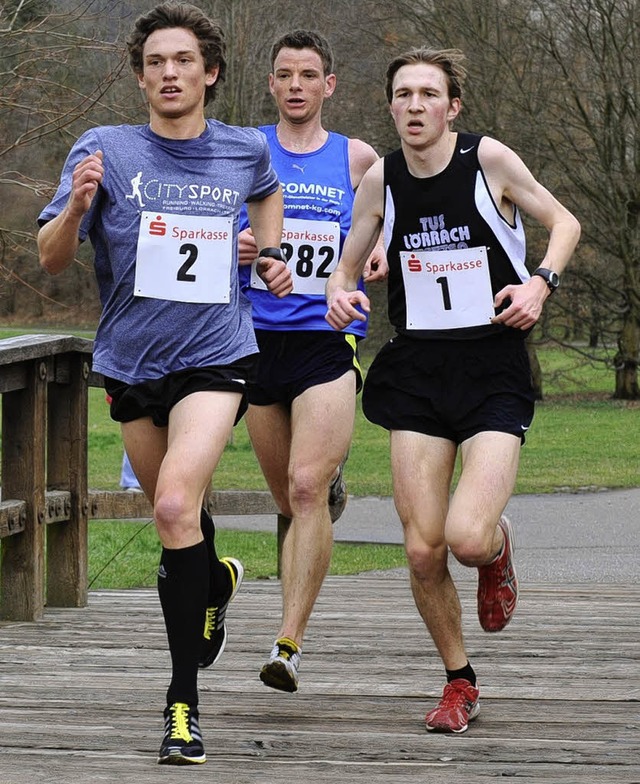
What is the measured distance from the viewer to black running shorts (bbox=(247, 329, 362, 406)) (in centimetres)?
570

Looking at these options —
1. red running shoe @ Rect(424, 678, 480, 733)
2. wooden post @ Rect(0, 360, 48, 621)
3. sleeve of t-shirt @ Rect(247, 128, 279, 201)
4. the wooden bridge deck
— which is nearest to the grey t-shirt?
sleeve of t-shirt @ Rect(247, 128, 279, 201)

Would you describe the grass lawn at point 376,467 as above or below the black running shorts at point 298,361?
below

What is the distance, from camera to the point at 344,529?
14.4 m

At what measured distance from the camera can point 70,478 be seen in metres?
7.37

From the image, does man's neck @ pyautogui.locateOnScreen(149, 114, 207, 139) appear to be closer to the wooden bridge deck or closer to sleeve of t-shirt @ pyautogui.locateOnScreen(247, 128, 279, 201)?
sleeve of t-shirt @ pyautogui.locateOnScreen(247, 128, 279, 201)

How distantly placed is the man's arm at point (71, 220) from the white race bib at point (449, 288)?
3.56 feet

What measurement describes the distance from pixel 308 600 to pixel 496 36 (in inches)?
957

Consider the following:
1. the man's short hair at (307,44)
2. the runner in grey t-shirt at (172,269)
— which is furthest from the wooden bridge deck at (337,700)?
the man's short hair at (307,44)

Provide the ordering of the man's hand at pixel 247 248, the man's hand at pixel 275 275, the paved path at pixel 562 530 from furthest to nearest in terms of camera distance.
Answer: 1. the paved path at pixel 562 530
2. the man's hand at pixel 247 248
3. the man's hand at pixel 275 275

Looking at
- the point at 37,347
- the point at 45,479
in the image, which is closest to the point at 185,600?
the point at 37,347

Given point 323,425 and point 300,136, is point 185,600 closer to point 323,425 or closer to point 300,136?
point 323,425

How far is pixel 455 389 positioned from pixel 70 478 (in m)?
3.07

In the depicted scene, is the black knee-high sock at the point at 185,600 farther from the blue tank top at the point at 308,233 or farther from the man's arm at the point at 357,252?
the blue tank top at the point at 308,233

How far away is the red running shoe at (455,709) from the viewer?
4.54 metres
